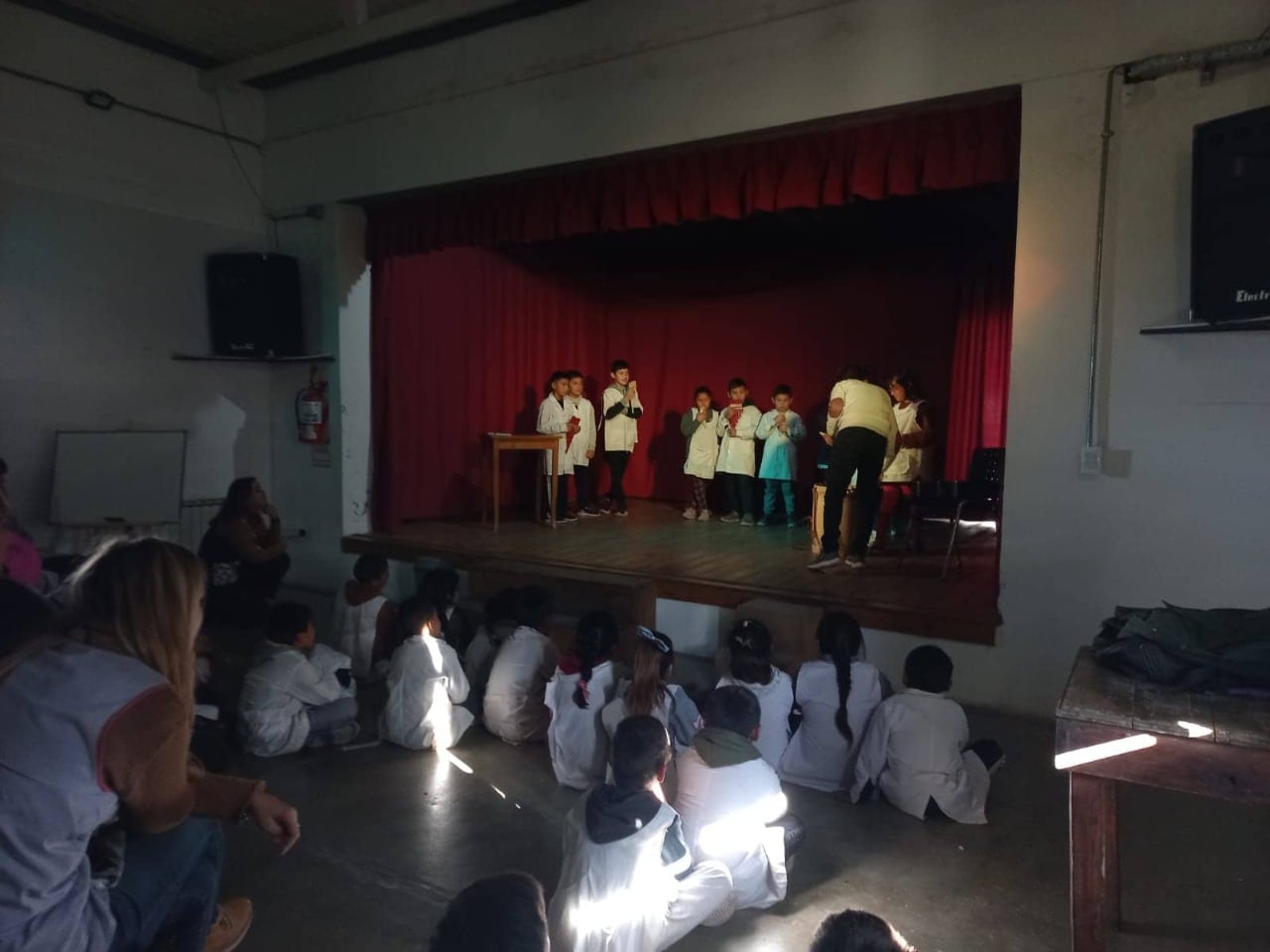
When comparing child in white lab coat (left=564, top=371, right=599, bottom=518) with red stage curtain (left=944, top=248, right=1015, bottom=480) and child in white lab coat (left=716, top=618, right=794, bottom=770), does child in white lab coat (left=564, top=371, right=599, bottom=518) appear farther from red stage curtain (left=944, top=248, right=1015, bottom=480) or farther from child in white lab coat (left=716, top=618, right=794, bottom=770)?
child in white lab coat (left=716, top=618, right=794, bottom=770)

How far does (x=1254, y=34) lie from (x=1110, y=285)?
0.92m

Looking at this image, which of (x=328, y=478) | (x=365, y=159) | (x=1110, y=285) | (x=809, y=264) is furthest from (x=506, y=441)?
(x=1110, y=285)

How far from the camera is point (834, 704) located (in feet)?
9.61

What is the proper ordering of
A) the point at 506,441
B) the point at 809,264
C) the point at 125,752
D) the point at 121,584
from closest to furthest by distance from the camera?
the point at 125,752
the point at 121,584
the point at 506,441
the point at 809,264

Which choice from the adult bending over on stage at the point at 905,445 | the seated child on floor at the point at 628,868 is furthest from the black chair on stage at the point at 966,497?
the seated child on floor at the point at 628,868

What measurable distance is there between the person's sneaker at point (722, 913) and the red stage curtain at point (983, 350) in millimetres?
5034

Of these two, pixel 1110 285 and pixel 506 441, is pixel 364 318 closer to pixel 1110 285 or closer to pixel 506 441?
pixel 506 441

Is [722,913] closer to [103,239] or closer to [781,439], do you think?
[781,439]

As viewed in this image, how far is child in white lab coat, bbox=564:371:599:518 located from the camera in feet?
23.1

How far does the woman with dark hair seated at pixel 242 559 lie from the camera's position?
13.7 feet

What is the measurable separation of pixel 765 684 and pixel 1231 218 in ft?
7.17

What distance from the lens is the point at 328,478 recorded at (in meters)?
5.84

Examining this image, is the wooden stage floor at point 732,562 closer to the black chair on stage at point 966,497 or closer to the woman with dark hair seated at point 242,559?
the black chair on stage at point 966,497

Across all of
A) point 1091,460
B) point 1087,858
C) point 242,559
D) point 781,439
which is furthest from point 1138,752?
point 781,439
